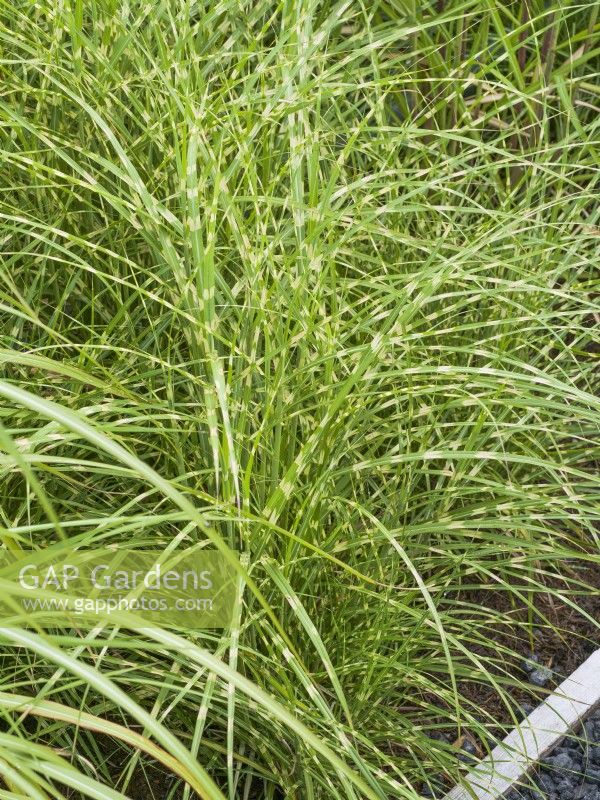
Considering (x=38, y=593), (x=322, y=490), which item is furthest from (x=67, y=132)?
(x=38, y=593)

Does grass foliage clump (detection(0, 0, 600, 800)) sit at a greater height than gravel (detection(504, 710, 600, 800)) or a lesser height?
greater

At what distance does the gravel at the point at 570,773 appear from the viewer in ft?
5.63

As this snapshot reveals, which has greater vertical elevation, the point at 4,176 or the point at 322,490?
the point at 4,176

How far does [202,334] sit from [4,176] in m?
0.64

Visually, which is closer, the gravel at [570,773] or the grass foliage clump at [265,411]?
the grass foliage clump at [265,411]

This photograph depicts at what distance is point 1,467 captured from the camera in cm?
136

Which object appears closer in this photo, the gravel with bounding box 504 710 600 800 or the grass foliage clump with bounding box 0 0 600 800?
the grass foliage clump with bounding box 0 0 600 800

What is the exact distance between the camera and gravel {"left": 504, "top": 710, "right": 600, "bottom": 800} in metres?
1.72

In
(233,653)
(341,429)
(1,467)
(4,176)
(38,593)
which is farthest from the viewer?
(4,176)

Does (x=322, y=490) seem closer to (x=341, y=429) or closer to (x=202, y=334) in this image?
(x=341, y=429)

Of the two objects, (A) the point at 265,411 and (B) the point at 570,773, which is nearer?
(A) the point at 265,411

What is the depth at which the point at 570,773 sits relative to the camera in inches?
69.1

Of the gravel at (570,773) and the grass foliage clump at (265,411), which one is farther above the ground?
the grass foliage clump at (265,411)

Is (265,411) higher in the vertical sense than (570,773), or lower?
higher
